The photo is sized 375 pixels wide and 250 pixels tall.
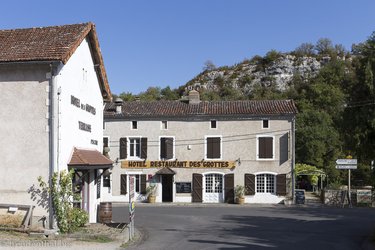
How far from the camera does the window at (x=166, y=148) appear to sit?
3197 centimetres

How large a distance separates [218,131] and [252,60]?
46322 millimetres

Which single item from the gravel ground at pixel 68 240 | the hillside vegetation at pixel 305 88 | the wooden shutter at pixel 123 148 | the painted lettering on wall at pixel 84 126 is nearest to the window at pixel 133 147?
the wooden shutter at pixel 123 148

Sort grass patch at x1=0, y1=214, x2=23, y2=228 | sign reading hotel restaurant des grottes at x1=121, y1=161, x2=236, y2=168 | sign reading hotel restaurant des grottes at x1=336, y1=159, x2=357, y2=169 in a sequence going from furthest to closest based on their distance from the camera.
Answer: sign reading hotel restaurant des grottes at x1=121, y1=161, x2=236, y2=168 → sign reading hotel restaurant des grottes at x1=336, y1=159, x2=357, y2=169 → grass patch at x1=0, y1=214, x2=23, y2=228

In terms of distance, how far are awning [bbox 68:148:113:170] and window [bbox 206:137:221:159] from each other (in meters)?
16.0

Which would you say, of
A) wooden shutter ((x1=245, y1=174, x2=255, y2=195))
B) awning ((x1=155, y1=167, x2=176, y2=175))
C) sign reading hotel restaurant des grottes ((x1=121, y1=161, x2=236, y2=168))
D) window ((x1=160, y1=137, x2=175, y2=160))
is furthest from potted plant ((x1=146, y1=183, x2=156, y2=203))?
wooden shutter ((x1=245, y1=174, x2=255, y2=195))

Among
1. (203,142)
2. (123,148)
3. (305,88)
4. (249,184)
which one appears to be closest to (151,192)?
(123,148)

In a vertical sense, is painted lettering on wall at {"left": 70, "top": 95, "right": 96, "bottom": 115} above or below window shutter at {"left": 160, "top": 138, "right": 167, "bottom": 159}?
above

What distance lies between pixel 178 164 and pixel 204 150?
2122 mm

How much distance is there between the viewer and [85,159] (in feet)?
48.8

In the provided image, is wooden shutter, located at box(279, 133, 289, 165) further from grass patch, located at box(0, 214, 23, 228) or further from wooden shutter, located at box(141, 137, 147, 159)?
grass patch, located at box(0, 214, 23, 228)

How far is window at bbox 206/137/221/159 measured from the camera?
1249 inches

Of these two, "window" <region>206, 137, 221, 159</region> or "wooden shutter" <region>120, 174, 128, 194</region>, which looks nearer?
"window" <region>206, 137, 221, 159</region>

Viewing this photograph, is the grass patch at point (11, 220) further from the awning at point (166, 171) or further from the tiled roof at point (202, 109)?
the tiled roof at point (202, 109)

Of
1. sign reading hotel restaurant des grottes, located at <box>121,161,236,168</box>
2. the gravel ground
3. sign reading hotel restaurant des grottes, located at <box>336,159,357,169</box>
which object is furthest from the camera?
sign reading hotel restaurant des grottes, located at <box>121,161,236,168</box>
